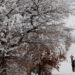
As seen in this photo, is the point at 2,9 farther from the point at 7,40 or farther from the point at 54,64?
the point at 54,64

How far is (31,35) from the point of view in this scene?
1678 centimetres

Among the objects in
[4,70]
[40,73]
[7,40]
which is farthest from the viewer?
[40,73]

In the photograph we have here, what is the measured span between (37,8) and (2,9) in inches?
130

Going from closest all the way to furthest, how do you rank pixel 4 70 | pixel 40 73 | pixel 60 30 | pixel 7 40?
1. pixel 7 40
2. pixel 4 70
3. pixel 60 30
4. pixel 40 73

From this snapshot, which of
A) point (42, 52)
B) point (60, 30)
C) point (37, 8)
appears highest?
point (37, 8)

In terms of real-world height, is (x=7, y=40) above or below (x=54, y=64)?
above

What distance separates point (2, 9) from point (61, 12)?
13.5ft

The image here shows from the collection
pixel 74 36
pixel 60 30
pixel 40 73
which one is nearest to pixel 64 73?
pixel 40 73

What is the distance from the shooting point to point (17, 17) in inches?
596

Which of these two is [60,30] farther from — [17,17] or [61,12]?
[17,17]

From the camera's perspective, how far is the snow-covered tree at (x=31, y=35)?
1501 cm

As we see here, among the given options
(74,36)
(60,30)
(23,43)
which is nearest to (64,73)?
(60,30)

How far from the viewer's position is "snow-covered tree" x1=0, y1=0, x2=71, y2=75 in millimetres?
15008

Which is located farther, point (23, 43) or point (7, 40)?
point (23, 43)
